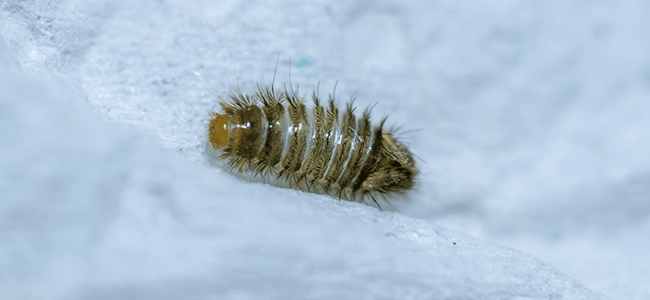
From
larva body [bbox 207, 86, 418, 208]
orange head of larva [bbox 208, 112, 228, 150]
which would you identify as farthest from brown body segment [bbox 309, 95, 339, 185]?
orange head of larva [bbox 208, 112, 228, 150]

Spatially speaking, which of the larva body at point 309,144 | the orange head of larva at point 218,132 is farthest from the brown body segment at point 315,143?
the orange head of larva at point 218,132

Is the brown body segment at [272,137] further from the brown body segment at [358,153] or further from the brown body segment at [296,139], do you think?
the brown body segment at [358,153]

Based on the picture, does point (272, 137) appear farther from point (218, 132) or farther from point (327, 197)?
point (327, 197)

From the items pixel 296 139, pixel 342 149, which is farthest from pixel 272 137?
pixel 342 149

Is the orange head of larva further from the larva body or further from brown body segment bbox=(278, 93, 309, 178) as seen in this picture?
brown body segment bbox=(278, 93, 309, 178)

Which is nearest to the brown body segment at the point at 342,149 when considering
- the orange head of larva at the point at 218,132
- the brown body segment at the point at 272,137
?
the brown body segment at the point at 272,137

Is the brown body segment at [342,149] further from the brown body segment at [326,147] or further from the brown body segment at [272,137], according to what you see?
the brown body segment at [272,137]

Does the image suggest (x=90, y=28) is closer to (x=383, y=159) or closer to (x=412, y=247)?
(x=383, y=159)

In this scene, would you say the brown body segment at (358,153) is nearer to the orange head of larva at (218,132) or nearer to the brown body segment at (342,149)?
the brown body segment at (342,149)
